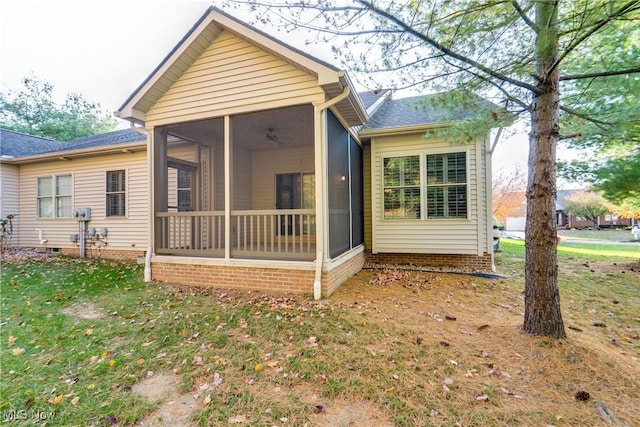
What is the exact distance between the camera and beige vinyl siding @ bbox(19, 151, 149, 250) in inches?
345

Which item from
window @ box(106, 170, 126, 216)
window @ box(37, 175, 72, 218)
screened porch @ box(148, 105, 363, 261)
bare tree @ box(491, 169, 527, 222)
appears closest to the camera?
screened porch @ box(148, 105, 363, 261)

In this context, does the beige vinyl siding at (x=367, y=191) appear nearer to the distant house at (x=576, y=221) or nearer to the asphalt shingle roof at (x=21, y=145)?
the asphalt shingle roof at (x=21, y=145)

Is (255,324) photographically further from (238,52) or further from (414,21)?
(238,52)

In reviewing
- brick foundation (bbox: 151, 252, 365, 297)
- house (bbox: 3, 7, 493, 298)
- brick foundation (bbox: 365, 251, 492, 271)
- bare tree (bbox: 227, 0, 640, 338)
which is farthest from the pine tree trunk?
brick foundation (bbox: 365, 251, 492, 271)

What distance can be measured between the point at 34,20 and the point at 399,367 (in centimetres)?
1434

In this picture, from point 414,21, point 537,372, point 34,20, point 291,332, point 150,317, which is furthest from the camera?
point 34,20

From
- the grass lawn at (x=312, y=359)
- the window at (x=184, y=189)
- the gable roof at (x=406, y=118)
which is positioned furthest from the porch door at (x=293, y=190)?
the grass lawn at (x=312, y=359)

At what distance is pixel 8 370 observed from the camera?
2854 mm

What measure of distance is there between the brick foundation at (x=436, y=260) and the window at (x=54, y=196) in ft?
35.8

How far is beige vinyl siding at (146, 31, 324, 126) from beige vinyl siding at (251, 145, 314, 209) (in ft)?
13.0

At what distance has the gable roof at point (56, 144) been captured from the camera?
8.74 metres

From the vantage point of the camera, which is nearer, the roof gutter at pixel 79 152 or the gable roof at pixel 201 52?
the gable roof at pixel 201 52

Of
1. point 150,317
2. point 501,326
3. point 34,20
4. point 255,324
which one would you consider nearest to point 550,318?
point 501,326

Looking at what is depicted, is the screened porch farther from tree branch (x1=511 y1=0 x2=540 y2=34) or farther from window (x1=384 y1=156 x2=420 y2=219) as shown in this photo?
tree branch (x1=511 y1=0 x2=540 y2=34)
